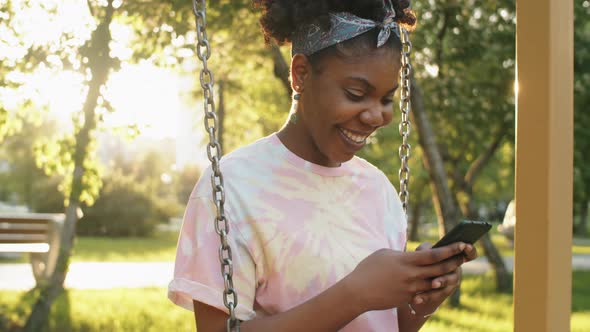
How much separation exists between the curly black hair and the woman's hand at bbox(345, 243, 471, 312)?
62cm

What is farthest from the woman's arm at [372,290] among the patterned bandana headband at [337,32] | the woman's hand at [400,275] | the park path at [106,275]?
the park path at [106,275]

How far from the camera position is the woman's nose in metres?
1.95

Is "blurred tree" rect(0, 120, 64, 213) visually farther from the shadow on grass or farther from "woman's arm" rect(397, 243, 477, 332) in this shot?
"woman's arm" rect(397, 243, 477, 332)

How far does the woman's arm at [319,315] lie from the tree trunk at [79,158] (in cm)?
389

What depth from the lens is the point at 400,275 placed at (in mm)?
1777

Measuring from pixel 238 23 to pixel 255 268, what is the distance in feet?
18.9

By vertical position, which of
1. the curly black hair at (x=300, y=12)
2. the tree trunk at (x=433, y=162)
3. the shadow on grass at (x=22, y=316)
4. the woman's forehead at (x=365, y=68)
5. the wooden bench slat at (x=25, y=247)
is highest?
the curly black hair at (x=300, y=12)

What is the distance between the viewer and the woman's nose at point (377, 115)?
1.95 meters

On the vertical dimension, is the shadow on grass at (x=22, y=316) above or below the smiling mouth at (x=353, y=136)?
below

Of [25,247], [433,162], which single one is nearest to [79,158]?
[25,247]

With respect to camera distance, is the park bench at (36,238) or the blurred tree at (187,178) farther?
the blurred tree at (187,178)

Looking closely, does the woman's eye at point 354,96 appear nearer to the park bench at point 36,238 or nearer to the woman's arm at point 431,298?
the woman's arm at point 431,298

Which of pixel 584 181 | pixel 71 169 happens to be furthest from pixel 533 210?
pixel 584 181

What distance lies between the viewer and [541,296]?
1771 millimetres
